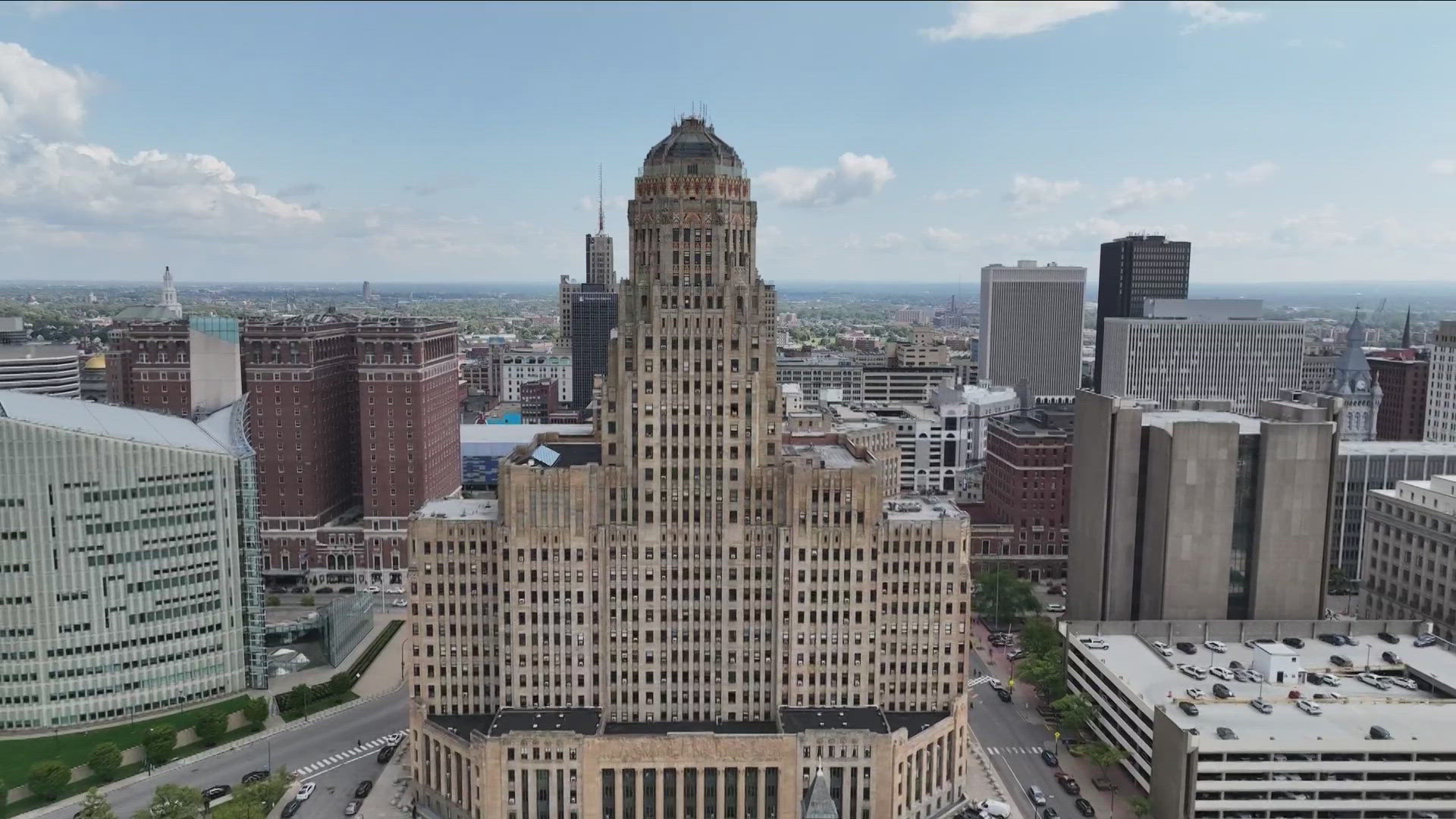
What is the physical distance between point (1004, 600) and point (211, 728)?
12211cm

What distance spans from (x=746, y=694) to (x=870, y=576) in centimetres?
2049

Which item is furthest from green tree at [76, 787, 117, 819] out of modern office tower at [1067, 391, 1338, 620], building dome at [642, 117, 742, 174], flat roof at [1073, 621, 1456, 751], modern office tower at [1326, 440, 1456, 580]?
modern office tower at [1326, 440, 1456, 580]

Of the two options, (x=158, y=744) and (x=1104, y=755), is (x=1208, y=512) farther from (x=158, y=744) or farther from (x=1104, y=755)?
(x=158, y=744)

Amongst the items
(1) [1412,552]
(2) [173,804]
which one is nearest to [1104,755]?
(1) [1412,552]

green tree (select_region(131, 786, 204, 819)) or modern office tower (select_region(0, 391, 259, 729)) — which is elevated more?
modern office tower (select_region(0, 391, 259, 729))

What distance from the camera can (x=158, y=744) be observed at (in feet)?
A: 411

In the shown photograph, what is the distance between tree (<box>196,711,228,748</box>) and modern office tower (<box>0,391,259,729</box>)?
15385mm

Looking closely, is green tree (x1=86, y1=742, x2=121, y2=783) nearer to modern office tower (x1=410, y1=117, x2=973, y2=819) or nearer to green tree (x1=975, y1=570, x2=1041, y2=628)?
modern office tower (x1=410, y1=117, x2=973, y2=819)

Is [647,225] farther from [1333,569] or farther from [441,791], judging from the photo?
[1333,569]

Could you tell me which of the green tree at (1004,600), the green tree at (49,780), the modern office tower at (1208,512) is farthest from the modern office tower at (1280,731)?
the green tree at (49,780)

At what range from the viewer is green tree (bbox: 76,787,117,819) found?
104688 mm

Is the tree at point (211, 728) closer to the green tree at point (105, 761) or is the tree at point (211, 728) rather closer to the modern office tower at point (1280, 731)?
the green tree at point (105, 761)

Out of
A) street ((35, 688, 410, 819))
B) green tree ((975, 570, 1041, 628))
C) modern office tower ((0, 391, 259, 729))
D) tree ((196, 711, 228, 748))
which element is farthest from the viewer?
green tree ((975, 570, 1041, 628))

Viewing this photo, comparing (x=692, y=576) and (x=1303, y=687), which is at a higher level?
(x=692, y=576)
